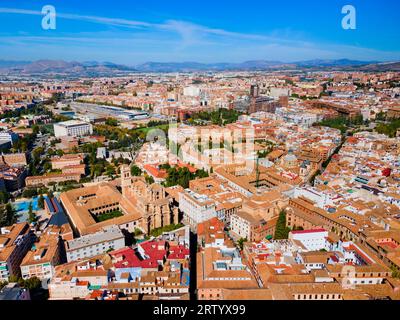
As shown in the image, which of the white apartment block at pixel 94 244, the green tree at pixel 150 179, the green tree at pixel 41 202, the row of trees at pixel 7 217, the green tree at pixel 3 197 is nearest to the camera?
the white apartment block at pixel 94 244

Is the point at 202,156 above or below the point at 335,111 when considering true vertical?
below

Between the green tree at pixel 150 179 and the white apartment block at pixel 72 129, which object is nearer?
the green tree at pixel 150 179

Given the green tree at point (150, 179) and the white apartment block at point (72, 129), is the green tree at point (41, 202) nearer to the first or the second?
the green tree at point (150, 179)

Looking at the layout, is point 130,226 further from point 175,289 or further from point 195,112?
point 195,112

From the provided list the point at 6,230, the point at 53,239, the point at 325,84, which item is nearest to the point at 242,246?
the point at 53,239

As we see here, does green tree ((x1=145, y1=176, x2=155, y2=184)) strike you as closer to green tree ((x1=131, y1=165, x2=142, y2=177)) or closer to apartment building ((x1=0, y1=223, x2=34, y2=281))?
green tree ((x1=131, y1=165, x2=142, y2=177))

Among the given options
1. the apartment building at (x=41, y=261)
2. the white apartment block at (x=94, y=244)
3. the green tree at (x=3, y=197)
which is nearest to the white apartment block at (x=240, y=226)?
the white apartment block at (x=94, y=244)

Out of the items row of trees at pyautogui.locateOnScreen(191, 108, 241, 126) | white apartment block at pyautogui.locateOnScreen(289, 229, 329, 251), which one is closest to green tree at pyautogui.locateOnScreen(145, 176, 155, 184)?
white apartment block at pyautogui.locateOnScreen(289, 229, 329, 251)
